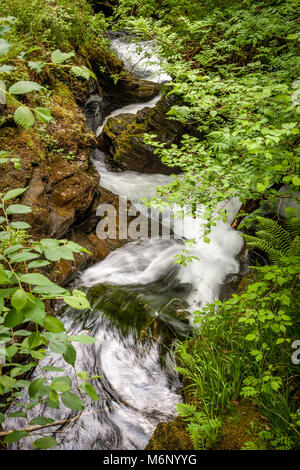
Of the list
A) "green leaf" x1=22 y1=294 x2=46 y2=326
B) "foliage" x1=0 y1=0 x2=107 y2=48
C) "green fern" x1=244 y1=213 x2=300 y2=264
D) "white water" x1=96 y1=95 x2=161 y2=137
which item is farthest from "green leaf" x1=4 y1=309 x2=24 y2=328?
"white water" x1=96 y1=95 x2=161 y2=137

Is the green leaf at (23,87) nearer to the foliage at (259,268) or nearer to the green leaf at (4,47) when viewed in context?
the green leaf at (4,47)

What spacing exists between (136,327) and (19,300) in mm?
3210

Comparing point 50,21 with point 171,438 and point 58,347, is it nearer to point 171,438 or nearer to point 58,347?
point 58,347

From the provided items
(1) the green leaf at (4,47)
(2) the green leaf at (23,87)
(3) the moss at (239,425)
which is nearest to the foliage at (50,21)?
(1) the green leaf at (4,47)

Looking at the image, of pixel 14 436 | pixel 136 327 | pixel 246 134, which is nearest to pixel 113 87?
pixel 246 134

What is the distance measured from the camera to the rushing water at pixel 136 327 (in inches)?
Answer: 112

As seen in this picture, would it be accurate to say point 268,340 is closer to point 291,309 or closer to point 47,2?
point 291,309

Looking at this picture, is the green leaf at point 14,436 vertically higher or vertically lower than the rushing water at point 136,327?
higher

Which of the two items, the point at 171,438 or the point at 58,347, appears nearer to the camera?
the point at 58,347

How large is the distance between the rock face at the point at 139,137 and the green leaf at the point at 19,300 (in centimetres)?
693

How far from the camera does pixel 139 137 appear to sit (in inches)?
292

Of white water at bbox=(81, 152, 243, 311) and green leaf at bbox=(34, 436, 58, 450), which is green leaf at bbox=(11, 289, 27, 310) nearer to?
green leaf at bbox=(34, 436, 58, 450)

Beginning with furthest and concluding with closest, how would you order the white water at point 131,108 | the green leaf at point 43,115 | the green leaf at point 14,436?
the white water at point 131,108
the green leaf at point 14,436
the green leaf at point 43,115

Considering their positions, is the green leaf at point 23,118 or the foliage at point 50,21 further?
the foliage at point 50,21
